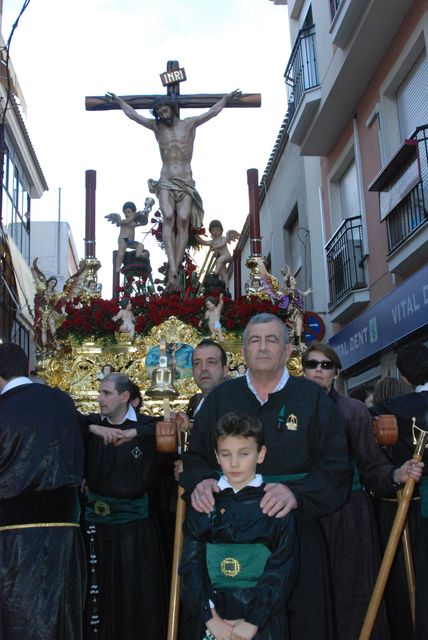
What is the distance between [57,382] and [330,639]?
150 inches

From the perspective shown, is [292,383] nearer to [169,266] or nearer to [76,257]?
[169,266]

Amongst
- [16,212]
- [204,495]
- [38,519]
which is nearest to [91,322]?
[38,519]

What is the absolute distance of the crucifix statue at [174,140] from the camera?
305 inches

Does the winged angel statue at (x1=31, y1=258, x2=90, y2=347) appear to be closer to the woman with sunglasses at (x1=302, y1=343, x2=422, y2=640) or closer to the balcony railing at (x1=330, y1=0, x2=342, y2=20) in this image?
the woman with sunglasses at (x1=302, y1=343, x2=422, y2=640)

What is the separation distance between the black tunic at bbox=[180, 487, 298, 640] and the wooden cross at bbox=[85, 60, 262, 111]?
22.4 ft

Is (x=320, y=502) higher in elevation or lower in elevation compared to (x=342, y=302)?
lower

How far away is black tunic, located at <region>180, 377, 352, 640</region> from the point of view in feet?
8.86

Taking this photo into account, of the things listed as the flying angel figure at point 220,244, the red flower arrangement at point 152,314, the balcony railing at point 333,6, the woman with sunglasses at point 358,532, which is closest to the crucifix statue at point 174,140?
the flying angel figure at point 220,244

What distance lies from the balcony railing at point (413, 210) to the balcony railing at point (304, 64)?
11.7 feet

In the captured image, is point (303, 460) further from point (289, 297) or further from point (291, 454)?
point (289, 297)

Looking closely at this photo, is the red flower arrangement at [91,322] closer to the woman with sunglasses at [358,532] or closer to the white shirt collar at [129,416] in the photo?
the white shirt collar at [129,416]

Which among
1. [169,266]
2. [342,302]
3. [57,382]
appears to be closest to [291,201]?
[342,302]

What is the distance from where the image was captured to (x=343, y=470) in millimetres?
2777

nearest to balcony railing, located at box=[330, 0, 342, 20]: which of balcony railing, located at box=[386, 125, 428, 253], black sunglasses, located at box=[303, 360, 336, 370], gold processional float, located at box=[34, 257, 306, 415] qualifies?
balcony railing, located at box=[386, 125, 428, 253]
